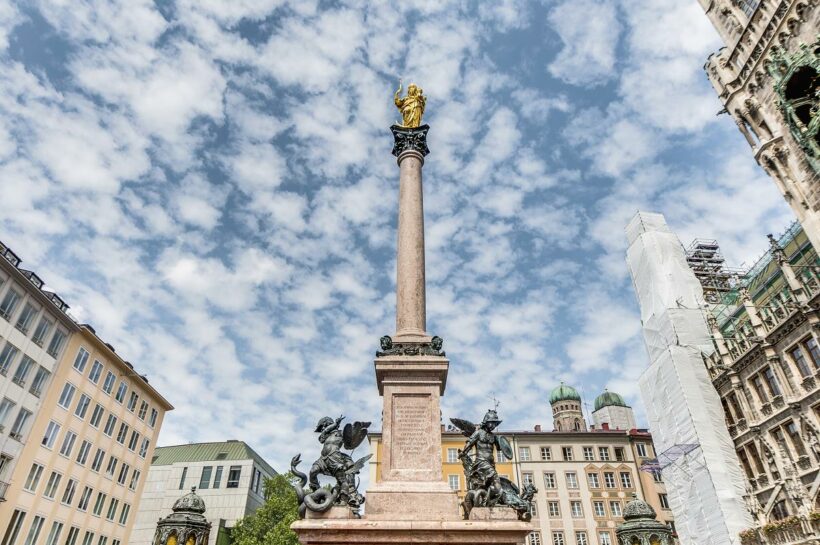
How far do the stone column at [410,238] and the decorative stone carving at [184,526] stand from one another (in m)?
5.55

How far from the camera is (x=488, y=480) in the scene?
35.0 feet

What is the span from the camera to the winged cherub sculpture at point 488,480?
10.4 metres

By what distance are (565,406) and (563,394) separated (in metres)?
2.22

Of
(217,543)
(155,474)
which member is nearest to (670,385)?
(217,543)

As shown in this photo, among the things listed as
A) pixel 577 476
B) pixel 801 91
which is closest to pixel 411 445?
pixel 801 91

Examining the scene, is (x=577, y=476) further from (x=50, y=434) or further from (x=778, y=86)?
(x=50, y=434)

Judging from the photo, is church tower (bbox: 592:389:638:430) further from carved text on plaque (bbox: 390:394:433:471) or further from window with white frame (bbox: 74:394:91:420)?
carved text on plaque (bbox: 390:394:433:471)

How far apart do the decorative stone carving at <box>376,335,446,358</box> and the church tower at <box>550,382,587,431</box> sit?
267ft

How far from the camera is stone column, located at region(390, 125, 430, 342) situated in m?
13.0

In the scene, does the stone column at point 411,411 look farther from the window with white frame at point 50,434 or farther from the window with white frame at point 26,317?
the window with white frame at point 50,434

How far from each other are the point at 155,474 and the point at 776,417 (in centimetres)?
5858

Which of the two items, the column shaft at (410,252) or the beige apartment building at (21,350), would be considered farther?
the beige apartment building at (21,350)

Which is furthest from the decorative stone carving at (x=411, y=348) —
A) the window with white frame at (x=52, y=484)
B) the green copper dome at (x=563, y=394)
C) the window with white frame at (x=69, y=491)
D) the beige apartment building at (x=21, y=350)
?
the green copper dome at (x=563, y=394)

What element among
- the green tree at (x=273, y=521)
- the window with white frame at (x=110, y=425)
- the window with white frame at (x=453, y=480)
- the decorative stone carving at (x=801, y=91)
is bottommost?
the green tree at (x=273, y=521)
